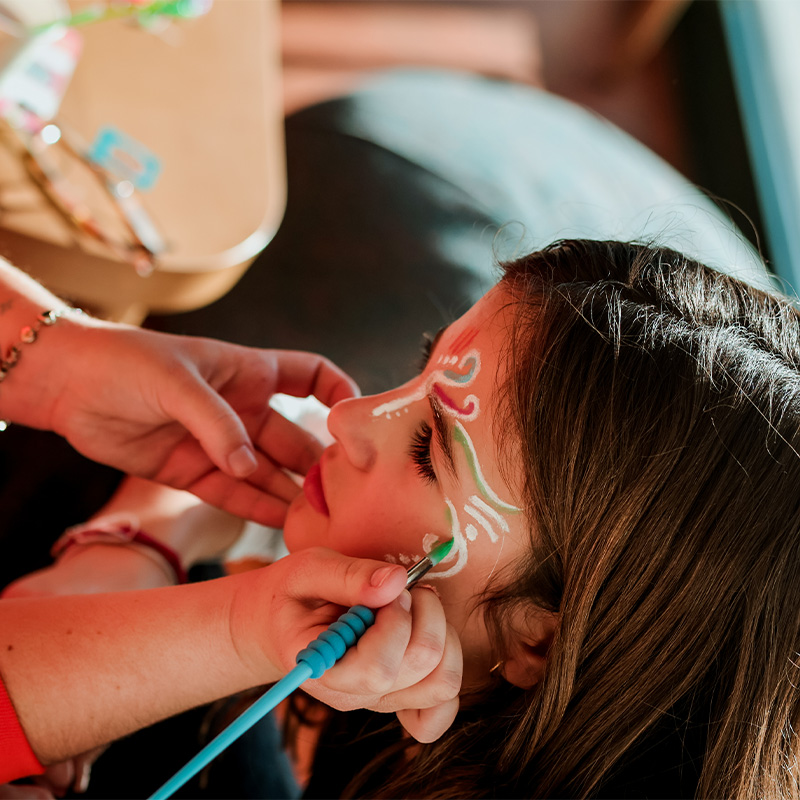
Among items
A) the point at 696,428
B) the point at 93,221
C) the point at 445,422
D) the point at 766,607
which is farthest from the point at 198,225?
the point at 766,607

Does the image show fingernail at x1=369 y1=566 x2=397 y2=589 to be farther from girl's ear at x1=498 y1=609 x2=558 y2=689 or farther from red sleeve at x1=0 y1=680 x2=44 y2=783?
red sleeve at x1=0 y1=680 x2=44 y2=783

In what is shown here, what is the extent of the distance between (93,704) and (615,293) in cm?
69

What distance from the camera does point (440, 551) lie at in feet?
2.54

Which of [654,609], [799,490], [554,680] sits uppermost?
[799,490]

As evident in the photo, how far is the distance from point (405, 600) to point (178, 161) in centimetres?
91

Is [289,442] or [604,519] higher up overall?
[604,519]

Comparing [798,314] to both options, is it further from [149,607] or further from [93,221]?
[93,221]

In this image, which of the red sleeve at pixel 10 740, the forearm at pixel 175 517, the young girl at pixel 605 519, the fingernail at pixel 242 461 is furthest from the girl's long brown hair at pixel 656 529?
the forearm at pixel 175 517

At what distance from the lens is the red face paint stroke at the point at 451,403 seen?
783 mm

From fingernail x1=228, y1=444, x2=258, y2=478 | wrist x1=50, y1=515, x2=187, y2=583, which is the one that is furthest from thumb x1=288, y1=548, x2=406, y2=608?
wrist x1=50, y1=515, x2=187, y2=583

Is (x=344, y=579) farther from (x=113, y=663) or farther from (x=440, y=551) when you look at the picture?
(x=113, y=663)

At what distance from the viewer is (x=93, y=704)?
0.78 metres

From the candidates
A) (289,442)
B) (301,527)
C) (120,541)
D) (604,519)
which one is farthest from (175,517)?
(604,519)

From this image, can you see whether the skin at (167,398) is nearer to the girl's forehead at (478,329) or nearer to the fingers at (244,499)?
the fingers at (244,499)
